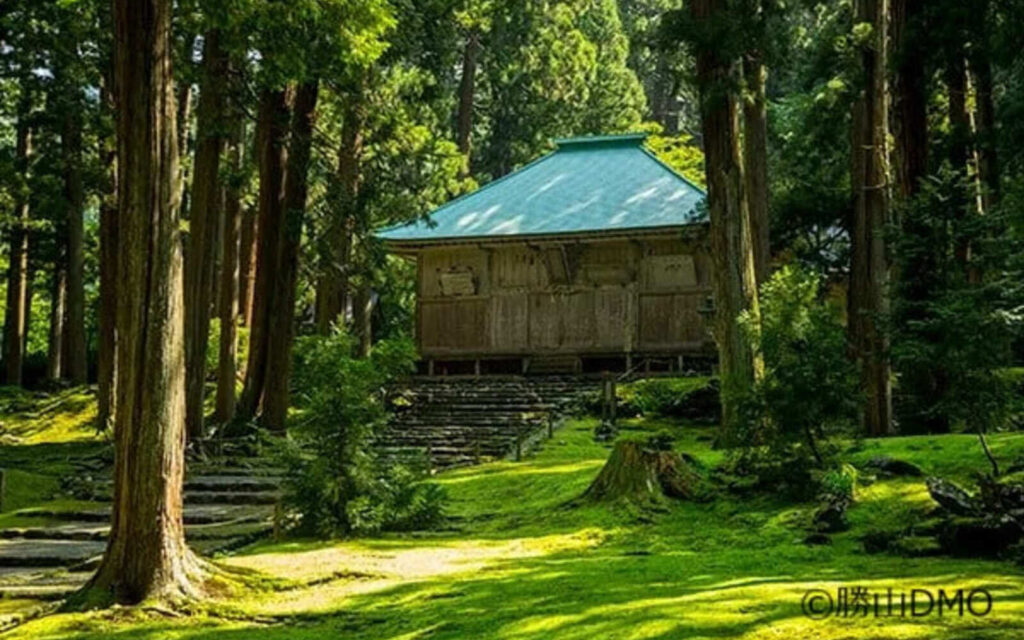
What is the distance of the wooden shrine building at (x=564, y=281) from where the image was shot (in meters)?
23.1

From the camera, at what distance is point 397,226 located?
25.1 m

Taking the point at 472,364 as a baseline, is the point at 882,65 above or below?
above

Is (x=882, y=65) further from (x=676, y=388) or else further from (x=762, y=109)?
(x=676, y=388)

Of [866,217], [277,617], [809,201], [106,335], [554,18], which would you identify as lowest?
[277,617]

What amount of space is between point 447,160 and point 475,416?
7.43 m

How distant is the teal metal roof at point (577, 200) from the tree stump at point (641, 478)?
12.0 m

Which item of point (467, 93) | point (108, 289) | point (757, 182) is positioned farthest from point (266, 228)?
point (467, 93)

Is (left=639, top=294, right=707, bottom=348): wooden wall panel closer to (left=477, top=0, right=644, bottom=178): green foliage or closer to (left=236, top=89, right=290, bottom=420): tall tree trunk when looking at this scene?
(left=236, top=89, right=290, bottom=420): tall tree trunk

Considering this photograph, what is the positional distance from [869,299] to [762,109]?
4.50 m

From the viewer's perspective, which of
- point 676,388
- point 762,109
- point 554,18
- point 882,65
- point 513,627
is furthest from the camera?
point 554,18

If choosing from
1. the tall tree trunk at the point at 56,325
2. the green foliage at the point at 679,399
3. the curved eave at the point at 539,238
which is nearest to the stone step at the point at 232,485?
the green foliage at the point at 679,399

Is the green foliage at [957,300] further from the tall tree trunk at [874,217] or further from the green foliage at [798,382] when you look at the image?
the tall tree trunk at [874,217]

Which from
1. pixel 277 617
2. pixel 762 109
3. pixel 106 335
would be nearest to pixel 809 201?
pixel 762 109

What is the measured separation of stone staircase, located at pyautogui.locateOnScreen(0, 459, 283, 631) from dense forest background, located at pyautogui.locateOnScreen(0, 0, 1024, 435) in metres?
2.19
